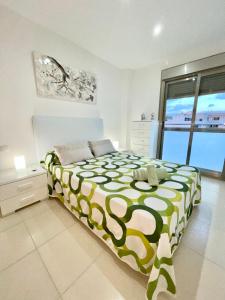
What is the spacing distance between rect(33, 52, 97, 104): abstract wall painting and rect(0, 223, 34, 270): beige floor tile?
195 centimetres

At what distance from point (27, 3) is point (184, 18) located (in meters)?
2.08

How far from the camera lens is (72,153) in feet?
6.93

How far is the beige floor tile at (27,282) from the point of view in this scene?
36.7 inches

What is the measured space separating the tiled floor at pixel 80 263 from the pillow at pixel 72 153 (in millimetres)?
786

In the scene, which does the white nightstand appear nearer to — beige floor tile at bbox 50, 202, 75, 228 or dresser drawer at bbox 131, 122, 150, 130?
beige floor tile at bbox 50, 202, 75, 228

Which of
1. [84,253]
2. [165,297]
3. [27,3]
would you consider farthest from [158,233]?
[27,3]

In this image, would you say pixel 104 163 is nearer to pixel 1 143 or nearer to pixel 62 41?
pixel 1 143

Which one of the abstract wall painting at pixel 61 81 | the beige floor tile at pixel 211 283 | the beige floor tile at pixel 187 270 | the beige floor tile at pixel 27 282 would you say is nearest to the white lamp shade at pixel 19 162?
the abstract wall painting at pixel 61 81

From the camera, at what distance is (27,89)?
2.07m

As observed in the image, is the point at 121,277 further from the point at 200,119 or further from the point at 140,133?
the point at 200,119

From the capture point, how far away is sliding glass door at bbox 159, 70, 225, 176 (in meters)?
2.71

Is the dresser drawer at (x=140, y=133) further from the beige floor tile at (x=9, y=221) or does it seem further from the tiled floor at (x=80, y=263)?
the beige floor tile at (x=9, y=221)

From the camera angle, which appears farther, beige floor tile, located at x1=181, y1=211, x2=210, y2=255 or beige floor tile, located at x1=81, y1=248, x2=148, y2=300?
beige floor tile, located at x1=181, y1=211, x2=210, y2=255

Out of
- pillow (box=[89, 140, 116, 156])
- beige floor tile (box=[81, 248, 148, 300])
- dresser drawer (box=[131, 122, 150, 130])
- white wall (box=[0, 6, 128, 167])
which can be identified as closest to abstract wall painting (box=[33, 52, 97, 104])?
white wall (box=[0, 6, 128, 167])
